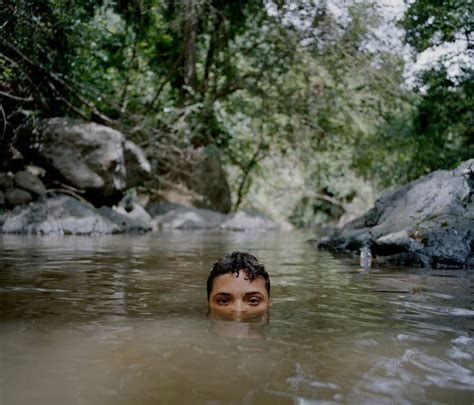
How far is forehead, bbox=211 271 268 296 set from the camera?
345 centimetres

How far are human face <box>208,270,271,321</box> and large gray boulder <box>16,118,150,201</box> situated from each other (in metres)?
11.8

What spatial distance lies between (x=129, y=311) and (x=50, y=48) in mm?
9038

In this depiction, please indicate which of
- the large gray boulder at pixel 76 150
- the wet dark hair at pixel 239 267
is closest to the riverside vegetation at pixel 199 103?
the large gray boulder at pixel 76 150

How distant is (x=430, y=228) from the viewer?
6867 mm

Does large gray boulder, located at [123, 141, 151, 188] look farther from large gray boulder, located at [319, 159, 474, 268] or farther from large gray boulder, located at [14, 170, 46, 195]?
large gray boulder, located at [319, 159, 474, 268]

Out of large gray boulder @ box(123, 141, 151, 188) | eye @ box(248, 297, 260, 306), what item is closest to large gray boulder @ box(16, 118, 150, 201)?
large gray boulder @ box(123, 141, 151, 188)

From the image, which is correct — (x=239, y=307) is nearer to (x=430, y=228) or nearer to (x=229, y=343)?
(x=229, y=343)

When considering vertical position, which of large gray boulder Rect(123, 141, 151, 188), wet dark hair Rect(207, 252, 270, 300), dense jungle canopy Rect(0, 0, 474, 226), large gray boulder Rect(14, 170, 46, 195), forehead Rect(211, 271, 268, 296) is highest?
dense jungle canopy Rect(0, 0, 474, 226)

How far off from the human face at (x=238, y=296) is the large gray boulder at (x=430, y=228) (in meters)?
3.69

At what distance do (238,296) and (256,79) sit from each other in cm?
1510

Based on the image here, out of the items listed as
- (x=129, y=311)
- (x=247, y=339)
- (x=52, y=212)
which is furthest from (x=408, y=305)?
(x=52, y=212)

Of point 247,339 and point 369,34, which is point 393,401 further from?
point 369,34

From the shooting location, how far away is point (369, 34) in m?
14.1

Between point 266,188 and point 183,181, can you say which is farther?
point 266,188
